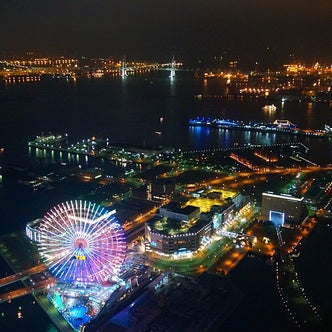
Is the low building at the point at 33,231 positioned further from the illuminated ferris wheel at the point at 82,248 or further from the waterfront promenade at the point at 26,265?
the illuminated ferris wheel at the point at 82,248

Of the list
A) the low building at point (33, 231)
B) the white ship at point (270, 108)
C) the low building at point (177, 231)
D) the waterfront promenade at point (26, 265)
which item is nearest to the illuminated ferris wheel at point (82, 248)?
the waterfront promenade at point (26, 265)

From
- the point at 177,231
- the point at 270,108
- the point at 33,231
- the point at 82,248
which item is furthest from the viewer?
the point at 270,108

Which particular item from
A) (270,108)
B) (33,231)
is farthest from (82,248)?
(270,108)

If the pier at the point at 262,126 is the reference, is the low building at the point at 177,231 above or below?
above

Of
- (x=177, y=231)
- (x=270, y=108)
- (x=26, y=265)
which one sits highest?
(x=177, y=231)

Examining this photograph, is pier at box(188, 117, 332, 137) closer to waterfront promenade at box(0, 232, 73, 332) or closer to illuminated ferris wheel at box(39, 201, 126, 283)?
waterfront promenade at box(0, 232, 73, 332)

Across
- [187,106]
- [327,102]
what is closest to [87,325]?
[187,106]

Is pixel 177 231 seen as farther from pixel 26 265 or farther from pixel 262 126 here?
pixel 262 126

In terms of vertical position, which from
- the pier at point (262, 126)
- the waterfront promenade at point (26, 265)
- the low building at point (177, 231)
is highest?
the low building at point (177, 231)

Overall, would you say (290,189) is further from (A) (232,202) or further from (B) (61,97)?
(B) (61,97)
